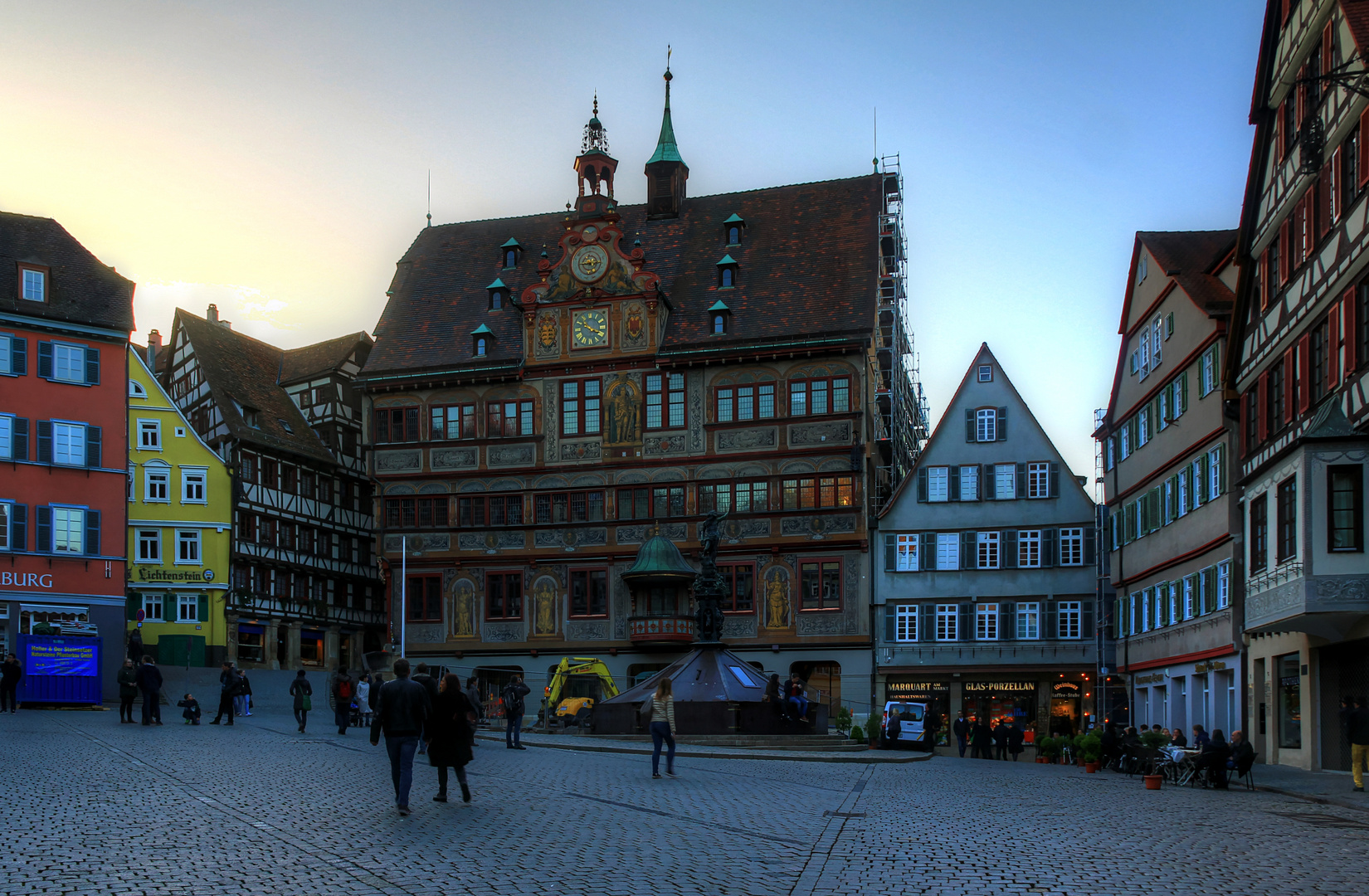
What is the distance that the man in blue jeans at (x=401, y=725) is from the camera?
49.1 ft

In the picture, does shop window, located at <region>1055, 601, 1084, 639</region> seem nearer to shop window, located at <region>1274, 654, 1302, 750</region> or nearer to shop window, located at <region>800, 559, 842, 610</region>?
shop window, located at <region>800, 559, 842, 610</region>

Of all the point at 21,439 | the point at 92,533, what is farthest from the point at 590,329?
the point at 21,439

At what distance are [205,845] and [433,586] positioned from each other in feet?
142

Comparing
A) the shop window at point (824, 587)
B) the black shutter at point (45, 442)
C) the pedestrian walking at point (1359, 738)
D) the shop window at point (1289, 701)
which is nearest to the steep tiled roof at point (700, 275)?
the shop window at point (824, 587)

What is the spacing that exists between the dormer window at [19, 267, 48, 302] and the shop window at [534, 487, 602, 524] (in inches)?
686

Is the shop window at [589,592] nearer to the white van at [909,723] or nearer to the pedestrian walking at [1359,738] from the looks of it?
the white van at [909,723]

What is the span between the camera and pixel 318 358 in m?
66.1

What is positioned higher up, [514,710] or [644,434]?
[644,434]

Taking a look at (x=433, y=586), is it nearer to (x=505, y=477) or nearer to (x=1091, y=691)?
(x=505, y=477)

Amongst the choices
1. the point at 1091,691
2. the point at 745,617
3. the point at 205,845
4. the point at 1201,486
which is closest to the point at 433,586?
the point at 745,617

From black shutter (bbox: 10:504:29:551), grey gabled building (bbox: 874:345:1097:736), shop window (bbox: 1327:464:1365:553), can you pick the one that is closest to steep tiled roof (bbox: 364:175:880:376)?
grey gabled building (bbox: 874:345:1097:736)

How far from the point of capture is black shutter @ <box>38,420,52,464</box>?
47.3m

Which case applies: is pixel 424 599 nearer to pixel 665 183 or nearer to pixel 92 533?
pixel 92 533

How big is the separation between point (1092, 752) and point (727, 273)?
27.8 meters
